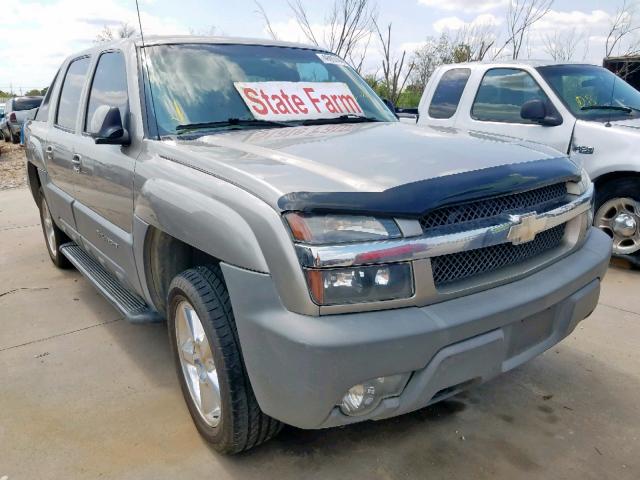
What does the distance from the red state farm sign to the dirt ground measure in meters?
8.66

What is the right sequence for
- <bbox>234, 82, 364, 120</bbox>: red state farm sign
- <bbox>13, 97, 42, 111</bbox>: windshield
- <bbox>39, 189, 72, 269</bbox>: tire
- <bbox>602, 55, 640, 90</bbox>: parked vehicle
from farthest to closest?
<bbox>13, 97, 42, 111</bbox>: windshield < <bbox>602, 55, 640, 90</bbox>: parked vehicle < <bbox>39, 189, 72, 269</bbox>: tire < <bbox>234, 82, 364, 120</bbox>: red state farm sign

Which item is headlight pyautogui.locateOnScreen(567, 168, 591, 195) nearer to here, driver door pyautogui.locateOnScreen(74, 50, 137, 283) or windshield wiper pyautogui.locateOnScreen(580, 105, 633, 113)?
driver door pyautogui.locateOnScreen(74, 50, 137, 283)

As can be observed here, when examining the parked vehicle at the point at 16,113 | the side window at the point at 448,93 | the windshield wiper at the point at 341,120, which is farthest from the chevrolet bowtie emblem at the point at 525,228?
the parked vehicle at the point at 16,113

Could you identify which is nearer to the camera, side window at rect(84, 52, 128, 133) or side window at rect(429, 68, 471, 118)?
side window at rect(84, 52, 128, 133)

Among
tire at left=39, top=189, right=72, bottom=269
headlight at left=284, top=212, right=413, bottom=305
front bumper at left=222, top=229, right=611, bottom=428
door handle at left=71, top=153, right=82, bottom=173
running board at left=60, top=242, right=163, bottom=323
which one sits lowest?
tire at left=39, top=189, right=72, bottom=269

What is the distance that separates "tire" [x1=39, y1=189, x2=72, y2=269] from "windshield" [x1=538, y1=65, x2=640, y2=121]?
4.64 meters

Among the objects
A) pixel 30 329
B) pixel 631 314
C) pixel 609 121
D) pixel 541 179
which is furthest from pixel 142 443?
pixel 609 121

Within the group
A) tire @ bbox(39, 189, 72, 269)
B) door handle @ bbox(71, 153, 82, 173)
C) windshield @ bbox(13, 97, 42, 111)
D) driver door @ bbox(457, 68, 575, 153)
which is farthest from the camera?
windshield @ bbox(13, 97, 42, 111)

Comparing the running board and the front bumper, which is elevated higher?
the front bumper

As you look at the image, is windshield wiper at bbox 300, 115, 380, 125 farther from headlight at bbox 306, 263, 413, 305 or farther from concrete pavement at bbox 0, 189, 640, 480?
concrete pavement at bbox 0, 189, 640, 480

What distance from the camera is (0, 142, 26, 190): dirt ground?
1044 centimetres

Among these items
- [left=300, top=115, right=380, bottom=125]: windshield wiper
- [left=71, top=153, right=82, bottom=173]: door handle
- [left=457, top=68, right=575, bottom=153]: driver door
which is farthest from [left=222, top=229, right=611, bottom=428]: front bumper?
[left=457, top=68, right=575, bottom=153]: driver door

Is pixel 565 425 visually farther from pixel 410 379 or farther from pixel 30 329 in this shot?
pixel 30 329

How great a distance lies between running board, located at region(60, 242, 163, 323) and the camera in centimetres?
287
